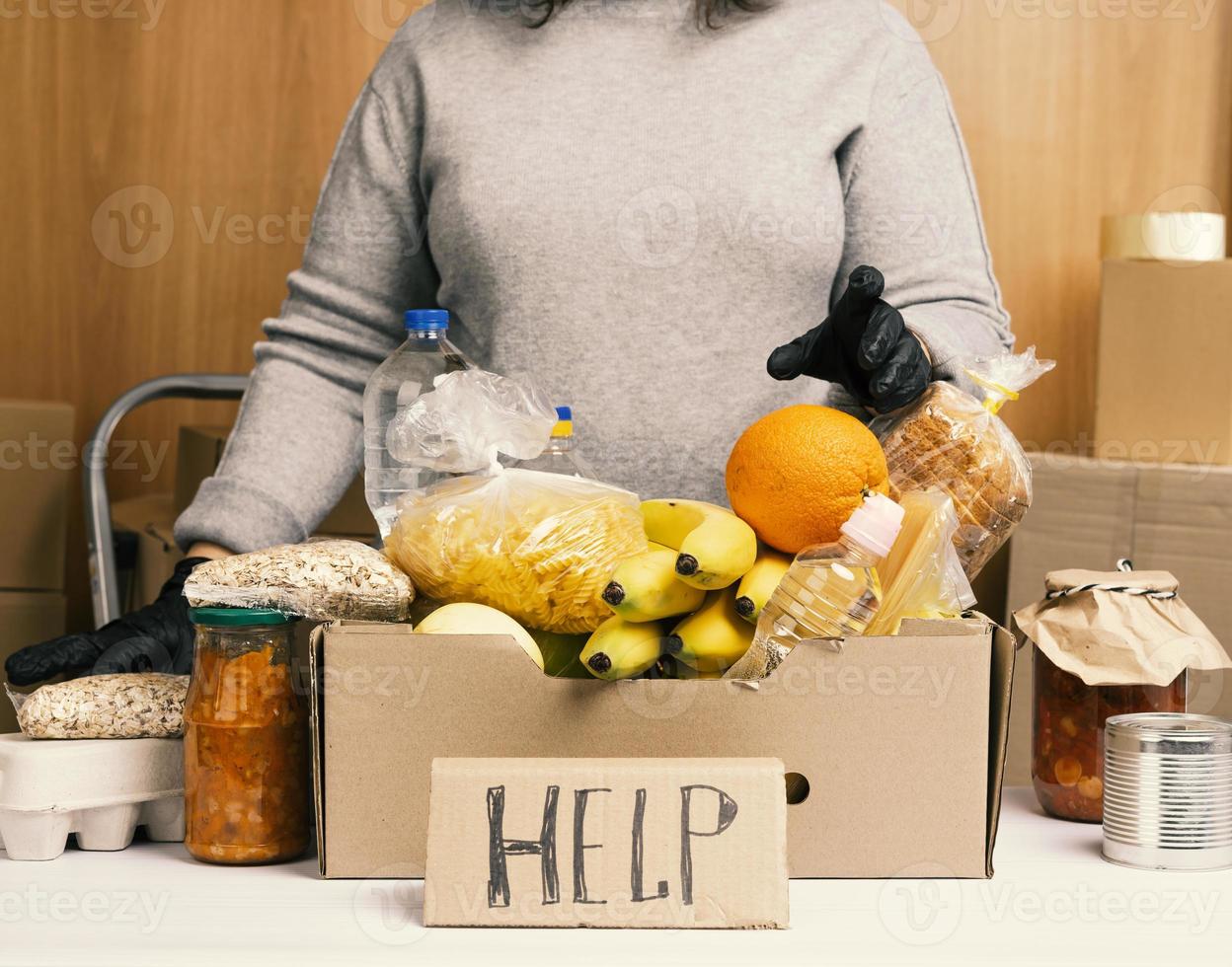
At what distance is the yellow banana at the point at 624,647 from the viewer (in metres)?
0.69

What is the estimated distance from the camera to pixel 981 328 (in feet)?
3.58

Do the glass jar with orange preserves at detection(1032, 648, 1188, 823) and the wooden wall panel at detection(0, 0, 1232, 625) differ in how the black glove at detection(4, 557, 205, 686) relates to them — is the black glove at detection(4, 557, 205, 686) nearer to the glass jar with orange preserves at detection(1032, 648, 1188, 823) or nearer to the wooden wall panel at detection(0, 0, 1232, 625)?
the glass jar with orange preserves at detection(1032, 648, 1188, 823)

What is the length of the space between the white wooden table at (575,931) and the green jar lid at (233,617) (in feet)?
0.46

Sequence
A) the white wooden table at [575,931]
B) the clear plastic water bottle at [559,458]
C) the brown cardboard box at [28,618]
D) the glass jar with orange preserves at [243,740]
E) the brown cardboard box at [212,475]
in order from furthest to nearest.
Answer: the brown cardboard box at [28,618]
the brown cardboard box at [212,475]
the clear plastic water bottle at [559,458]
the glass jar with orange preserves at [243,740]
the white wooden table at [575,931]

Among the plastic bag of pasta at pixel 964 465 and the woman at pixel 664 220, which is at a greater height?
the woman at pixel 664 220

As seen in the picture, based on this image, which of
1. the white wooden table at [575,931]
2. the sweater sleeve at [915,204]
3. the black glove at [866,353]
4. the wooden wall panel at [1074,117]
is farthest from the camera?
the wooden wall panel at [1074,117]

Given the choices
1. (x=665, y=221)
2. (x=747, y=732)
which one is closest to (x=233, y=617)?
(x=747, y=732)

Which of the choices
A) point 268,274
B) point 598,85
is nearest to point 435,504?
point 598,85

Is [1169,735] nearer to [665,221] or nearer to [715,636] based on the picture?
[715,636]

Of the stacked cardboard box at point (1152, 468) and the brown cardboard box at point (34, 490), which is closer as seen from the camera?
the stacked cardboard box at point (1152, 468)

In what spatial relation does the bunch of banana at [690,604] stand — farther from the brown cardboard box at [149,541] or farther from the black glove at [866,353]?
the brown cardboard box at [149,541]

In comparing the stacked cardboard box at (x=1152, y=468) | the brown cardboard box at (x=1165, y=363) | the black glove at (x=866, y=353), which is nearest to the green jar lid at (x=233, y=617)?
the black glove at (x=866, y=353)

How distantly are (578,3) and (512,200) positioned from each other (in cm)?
22

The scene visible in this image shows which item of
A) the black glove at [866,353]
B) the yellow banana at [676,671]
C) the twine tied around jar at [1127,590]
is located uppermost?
the black glove at [866,353]
